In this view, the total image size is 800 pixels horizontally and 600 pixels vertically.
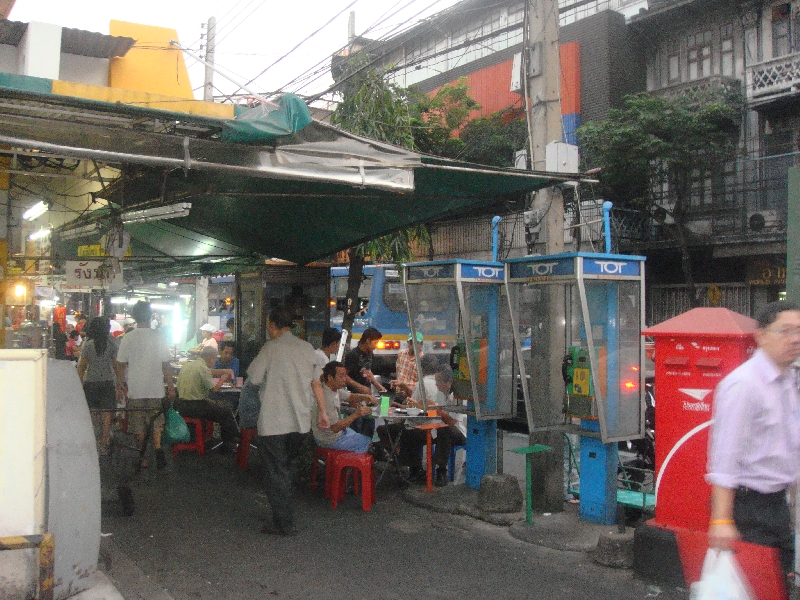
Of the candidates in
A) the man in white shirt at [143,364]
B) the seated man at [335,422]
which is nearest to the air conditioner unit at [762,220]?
the seated man at [335,422]

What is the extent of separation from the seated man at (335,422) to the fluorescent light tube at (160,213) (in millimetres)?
2250

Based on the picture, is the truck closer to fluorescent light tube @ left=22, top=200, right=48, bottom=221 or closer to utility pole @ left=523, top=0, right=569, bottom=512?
fluorescent light tube @ left=22, top=200, right=48, bottom=221

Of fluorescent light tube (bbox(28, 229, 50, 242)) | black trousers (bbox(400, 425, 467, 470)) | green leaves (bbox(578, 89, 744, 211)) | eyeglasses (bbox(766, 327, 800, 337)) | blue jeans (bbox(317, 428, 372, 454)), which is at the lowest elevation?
black trousers (bbox(400, 425, 467, 470))

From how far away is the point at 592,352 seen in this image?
20.6 feet

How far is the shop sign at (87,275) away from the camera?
9.44m

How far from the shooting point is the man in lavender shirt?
2.91 meters

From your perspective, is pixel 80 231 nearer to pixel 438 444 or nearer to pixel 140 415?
pixel 140 415

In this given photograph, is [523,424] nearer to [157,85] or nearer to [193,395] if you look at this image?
[193,395]

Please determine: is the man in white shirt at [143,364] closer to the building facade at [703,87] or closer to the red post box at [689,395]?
the red post box at [689,395]

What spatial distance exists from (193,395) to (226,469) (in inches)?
49.1

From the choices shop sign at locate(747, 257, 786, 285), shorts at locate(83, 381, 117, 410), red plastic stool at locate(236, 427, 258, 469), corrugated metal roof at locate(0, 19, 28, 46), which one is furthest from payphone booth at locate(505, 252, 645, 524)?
shop sign at locate(747, 257, 786, 285)

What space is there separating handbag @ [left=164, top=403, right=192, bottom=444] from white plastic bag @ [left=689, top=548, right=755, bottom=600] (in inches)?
261

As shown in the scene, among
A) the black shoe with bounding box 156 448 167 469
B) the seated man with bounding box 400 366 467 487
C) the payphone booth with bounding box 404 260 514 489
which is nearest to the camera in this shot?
the payphone booth with bounding box 404 260 514 489

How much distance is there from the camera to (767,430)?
292cm
